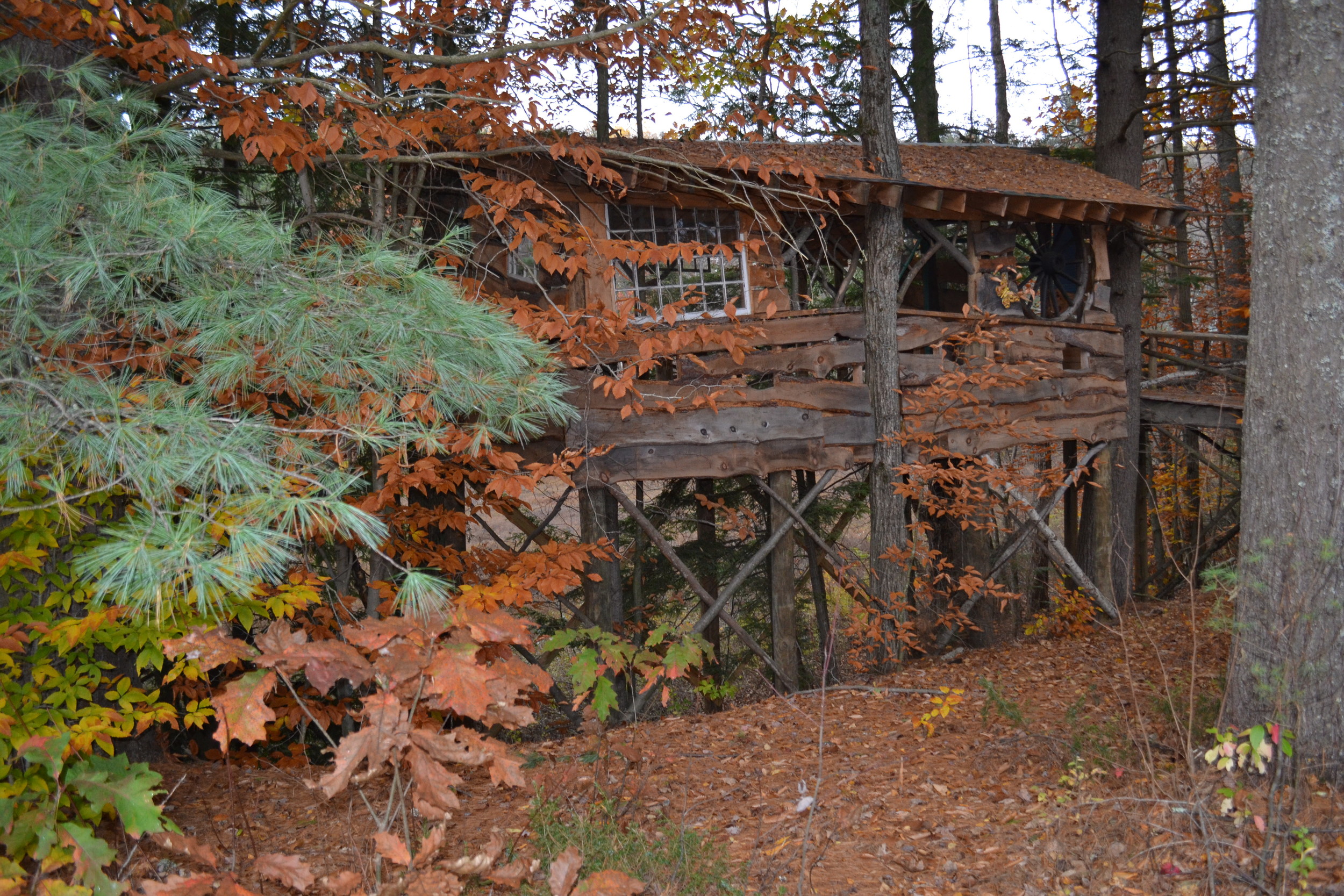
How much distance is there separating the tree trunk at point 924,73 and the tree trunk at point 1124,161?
226 centimetres

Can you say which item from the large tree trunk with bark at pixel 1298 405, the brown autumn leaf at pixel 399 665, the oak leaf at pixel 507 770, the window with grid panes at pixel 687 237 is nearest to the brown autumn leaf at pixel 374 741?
the brown autumn leaf at pixel 399 665

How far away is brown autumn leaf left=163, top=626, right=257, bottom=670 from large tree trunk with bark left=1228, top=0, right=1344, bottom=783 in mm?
4198

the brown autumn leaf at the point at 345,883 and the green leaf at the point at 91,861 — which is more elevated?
the green leaf at the point at 91,861

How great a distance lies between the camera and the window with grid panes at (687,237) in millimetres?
7547

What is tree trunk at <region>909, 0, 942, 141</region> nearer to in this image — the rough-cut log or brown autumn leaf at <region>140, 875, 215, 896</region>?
the rough-cut log

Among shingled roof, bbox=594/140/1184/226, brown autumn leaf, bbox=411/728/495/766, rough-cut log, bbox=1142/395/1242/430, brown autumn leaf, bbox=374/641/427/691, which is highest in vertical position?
shingled roof, bbox=594/140/1184/226

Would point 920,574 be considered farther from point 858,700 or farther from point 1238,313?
point 1238,313

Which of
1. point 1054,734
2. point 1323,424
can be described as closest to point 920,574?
point 1054,734

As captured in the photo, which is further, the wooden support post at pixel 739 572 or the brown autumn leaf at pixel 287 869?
the wooden support post at pixel 739 572

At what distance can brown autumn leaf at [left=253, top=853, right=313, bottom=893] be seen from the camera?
3.41 meters

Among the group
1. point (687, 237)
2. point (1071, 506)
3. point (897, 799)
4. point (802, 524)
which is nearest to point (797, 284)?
point (687, 237)

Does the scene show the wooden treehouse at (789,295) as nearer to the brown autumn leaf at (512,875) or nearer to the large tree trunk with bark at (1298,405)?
the large tree trunk with bark at (1298,405)

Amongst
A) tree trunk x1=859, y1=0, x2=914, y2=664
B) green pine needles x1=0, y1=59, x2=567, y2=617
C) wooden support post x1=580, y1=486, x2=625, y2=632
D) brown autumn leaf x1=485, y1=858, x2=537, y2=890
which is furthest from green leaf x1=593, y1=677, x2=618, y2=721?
tree trunk x1=859, y1=0, x2=914, y2=664

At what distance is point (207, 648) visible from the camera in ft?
10.5
